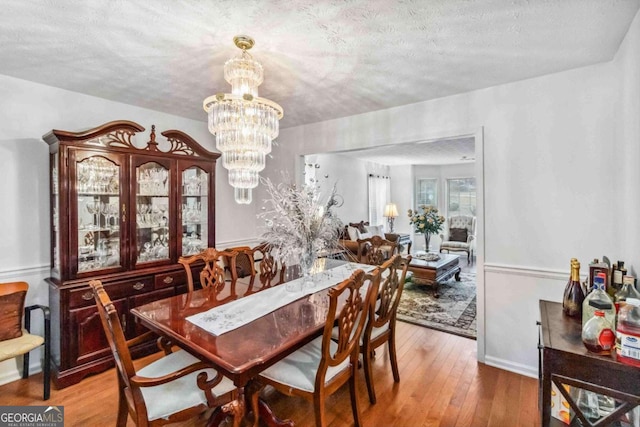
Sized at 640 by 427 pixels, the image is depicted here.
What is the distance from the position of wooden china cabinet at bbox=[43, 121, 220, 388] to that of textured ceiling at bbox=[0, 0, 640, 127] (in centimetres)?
58

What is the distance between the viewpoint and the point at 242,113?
188 centimetres

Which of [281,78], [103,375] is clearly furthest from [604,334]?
→ [103,375]

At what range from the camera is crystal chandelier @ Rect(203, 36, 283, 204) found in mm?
1874

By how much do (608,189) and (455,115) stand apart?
1.30m

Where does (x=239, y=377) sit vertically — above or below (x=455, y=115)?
below

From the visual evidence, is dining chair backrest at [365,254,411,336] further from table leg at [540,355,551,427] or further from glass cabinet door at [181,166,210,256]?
glass cabinet door at [181,166,210,256]

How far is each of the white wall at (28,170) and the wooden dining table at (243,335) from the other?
152 centimetres

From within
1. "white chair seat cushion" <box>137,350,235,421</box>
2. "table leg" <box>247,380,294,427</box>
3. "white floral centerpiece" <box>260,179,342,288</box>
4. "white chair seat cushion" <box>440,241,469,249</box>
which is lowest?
"table leg" <box>247,380,294,427</box>

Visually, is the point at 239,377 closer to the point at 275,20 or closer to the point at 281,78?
the point at 275,20

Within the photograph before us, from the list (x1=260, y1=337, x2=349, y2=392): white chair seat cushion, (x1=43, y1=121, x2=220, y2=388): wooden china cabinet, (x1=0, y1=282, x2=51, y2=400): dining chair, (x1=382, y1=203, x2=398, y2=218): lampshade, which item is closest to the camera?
(x1=260, y1=337, x2=349, y2=392): white chair seat cushion

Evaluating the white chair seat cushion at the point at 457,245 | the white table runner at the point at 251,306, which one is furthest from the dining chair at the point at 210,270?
the white chair seat cushion at the point at 457,245

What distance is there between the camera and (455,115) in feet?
9.39

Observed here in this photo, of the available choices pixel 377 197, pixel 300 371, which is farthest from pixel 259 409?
pixel 377 197

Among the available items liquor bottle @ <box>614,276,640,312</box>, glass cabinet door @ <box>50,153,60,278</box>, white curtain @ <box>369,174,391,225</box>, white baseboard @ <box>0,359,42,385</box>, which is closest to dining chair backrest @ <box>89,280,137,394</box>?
glass cabinet door @ <box>50,153,60,278</box>
